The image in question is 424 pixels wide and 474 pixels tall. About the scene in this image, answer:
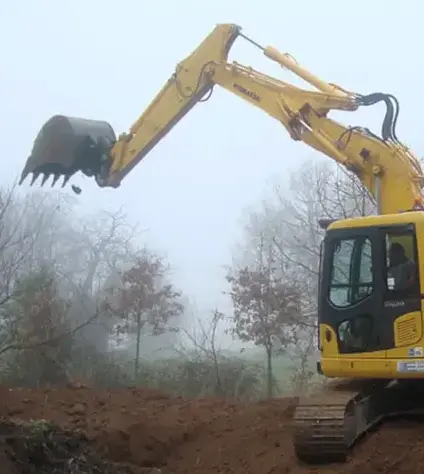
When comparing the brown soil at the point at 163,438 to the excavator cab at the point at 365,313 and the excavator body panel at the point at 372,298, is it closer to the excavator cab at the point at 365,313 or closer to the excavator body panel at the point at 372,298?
the excavator cab at the point at 365,313

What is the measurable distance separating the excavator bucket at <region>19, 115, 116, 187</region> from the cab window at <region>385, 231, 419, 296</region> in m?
4.46

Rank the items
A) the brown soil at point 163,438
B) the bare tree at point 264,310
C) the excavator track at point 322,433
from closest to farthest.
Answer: the excavator track at point 322,433 < the brown soil at point 163,438 < the bare tree at point 264,310

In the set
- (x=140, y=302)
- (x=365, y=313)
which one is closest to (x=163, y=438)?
(x=365, y=313)

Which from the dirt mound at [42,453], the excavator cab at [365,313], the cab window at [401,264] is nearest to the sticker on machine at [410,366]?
the excavator cab at [365,313]

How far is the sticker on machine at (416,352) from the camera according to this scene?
721cm

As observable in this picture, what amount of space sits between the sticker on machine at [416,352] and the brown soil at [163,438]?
2.71 feet

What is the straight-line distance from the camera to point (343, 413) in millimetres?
6891

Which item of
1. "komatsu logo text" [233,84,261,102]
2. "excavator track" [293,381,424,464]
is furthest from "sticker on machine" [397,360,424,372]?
"komatsu logo text" [233,84,261,102]

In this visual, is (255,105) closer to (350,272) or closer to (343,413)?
(350,272)

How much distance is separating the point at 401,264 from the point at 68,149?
4.68 metres

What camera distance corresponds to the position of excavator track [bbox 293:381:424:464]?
6.81 m

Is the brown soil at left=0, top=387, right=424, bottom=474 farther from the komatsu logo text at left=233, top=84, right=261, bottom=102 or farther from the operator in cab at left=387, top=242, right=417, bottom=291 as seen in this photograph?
the komatsu logo text at left=233, top=84, right=261, bottom=102

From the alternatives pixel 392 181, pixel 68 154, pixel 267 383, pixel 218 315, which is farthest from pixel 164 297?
pixel 392 181

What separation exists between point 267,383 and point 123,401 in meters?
8.05
